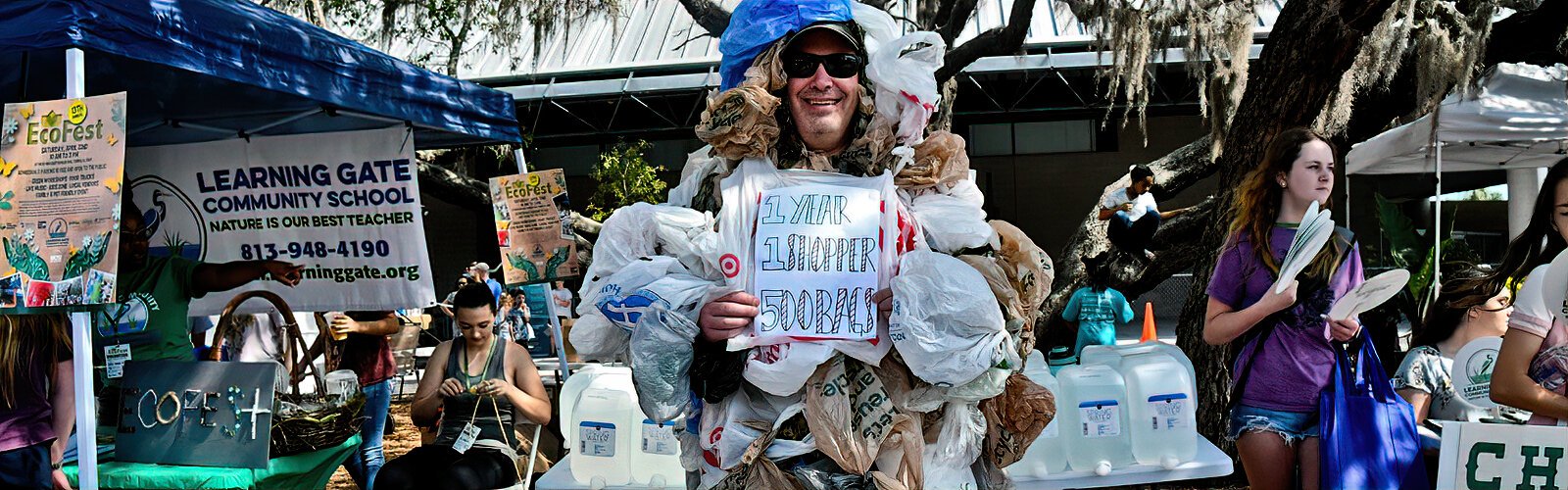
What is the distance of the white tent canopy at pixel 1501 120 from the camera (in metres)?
7.27

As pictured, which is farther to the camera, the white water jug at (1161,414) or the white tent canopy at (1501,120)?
the white tent canopy at (1501,120)

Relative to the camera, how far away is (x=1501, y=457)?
9.52 feet

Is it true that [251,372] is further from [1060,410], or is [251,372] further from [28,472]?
[1060,410]

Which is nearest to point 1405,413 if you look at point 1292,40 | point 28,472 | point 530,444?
point 1292,40

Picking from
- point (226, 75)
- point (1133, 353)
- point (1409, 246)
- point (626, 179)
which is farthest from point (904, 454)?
point (626, 179)

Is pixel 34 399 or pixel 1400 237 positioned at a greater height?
pixel 1400 237

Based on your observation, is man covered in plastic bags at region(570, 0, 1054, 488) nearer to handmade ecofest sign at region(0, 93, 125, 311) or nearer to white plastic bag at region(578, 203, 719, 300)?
white plastic bag at region(578, 203, 719, 300)

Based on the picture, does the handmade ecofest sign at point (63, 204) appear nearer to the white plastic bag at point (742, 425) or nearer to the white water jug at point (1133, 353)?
the white plastic bag at point (742, 425)

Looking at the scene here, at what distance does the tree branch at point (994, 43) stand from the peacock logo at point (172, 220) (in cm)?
490

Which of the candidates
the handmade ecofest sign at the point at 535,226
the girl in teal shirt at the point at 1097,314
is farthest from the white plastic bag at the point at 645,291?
the girl in teal shirt at the point at 1097,314

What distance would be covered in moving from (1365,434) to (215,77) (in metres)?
4.52

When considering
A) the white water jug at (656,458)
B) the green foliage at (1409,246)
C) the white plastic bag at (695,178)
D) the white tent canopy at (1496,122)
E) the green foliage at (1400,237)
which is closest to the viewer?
the white plastic bag at (695,178)

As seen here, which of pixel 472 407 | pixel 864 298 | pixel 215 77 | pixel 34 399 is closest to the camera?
pixel 864 298

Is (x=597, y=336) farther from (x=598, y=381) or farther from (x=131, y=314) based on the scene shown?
(x=131, y=314)
